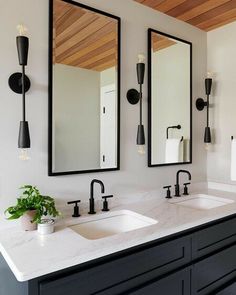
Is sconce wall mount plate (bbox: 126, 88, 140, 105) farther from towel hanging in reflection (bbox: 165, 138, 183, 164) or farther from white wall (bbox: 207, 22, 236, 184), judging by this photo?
white wall (bbox: 207, 22, 236, 184)

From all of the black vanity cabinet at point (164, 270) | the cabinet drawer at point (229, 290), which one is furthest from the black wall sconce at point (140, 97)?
the cabinet drawer at point (229, 290)

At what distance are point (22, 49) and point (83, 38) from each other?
517 mm

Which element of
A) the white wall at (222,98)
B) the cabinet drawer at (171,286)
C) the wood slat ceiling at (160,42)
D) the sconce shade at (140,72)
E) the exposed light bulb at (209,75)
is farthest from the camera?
the exposed light bulb at (209,75)

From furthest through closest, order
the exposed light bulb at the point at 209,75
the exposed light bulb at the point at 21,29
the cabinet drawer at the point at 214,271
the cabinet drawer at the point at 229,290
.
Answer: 1. the exposed light bulb at the point at 209,75
2. the cabinet drawer at the point at 229,290
3. the cabinet drawer at the point at 214,271
4. the exposed light bulb at the point at 21,29

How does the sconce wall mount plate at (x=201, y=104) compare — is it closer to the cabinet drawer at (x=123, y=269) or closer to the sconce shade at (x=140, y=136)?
the sconce shade at (x=140, y=136)

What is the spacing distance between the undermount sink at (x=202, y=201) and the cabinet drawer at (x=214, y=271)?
401 mm

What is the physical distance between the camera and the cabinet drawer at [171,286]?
1.21m

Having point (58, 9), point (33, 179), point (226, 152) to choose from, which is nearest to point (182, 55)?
point (226, 152)

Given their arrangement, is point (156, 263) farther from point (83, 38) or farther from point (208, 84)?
point (208, 84)

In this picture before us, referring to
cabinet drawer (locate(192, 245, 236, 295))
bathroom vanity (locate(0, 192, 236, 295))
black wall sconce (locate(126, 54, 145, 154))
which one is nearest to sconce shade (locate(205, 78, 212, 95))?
black wall sconce (locate(126, 54, 145, 154))

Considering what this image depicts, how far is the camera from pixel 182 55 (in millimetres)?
2199

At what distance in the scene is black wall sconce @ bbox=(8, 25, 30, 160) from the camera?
4.25ft

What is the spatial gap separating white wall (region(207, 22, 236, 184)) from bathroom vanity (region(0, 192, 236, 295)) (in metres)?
0.64

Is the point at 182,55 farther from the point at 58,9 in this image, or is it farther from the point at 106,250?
the point at 106,250
